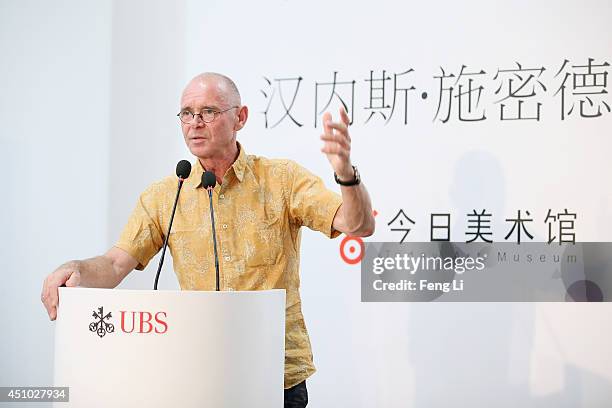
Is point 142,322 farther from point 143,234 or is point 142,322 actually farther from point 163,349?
point 143,234

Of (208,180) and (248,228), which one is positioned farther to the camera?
(248,228)

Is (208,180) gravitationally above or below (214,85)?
below

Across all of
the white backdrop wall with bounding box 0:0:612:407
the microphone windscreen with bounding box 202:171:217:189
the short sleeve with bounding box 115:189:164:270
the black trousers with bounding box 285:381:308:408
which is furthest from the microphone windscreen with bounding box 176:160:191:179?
the white backdrop wall with bounding box 0:0:612:407

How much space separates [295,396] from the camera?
7.75 feet

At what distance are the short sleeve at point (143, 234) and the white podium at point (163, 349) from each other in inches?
23.8

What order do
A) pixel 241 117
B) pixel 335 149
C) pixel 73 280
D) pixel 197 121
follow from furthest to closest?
pixel 241 117
pixel 197 121
pixel 73 280
pixel 335 149

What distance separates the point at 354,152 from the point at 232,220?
1167 mm

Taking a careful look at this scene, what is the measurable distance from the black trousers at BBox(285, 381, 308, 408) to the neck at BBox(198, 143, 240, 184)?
0.68 m

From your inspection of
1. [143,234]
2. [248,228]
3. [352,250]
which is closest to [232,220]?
[248,228]

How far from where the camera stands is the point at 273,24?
360 cm

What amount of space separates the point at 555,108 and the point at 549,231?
51 cm

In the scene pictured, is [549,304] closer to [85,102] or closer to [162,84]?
[162,84]

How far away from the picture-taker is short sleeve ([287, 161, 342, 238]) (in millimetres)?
2373

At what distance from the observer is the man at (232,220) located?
238 cm
